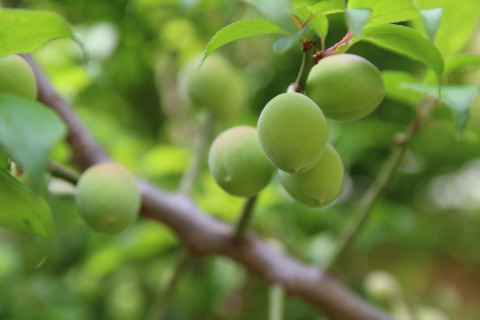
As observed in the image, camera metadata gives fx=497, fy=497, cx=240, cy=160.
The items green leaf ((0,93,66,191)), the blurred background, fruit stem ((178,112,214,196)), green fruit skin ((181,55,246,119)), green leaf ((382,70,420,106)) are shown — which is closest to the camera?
green leaf ((0,93,66,191))

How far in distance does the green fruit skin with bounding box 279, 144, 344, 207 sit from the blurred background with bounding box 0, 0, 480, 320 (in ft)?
1.34

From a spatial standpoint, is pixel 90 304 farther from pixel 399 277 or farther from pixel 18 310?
pixel 399 277

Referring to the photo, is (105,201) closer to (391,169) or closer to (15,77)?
(15,77)

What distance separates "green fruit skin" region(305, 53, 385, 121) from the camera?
0.36 m

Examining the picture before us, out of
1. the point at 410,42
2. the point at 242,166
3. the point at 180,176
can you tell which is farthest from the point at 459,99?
the point at 180,176

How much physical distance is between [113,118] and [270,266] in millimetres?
838

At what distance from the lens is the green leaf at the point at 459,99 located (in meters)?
0.37

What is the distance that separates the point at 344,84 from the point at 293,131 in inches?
2.2

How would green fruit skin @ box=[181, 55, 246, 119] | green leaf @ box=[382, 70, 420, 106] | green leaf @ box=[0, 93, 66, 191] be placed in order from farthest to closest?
green fruit skin @ box=[181, 55, 246, 119] < green leaf @ box=[382, 70, 420, 106] < green leaf @ box=[0, 93, 66, 191]

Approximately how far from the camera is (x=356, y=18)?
0.30 metres

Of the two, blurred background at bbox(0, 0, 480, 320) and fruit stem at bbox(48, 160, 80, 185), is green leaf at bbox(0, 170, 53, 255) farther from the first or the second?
blurred background at bbox(0, 0, 480, 320)

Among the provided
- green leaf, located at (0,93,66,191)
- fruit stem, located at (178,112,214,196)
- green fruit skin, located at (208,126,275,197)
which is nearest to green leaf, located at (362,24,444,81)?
green fruit skin, located at (208,126,275,197)

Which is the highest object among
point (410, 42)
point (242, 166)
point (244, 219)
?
point (410, 42)

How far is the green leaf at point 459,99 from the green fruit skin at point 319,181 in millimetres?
92
